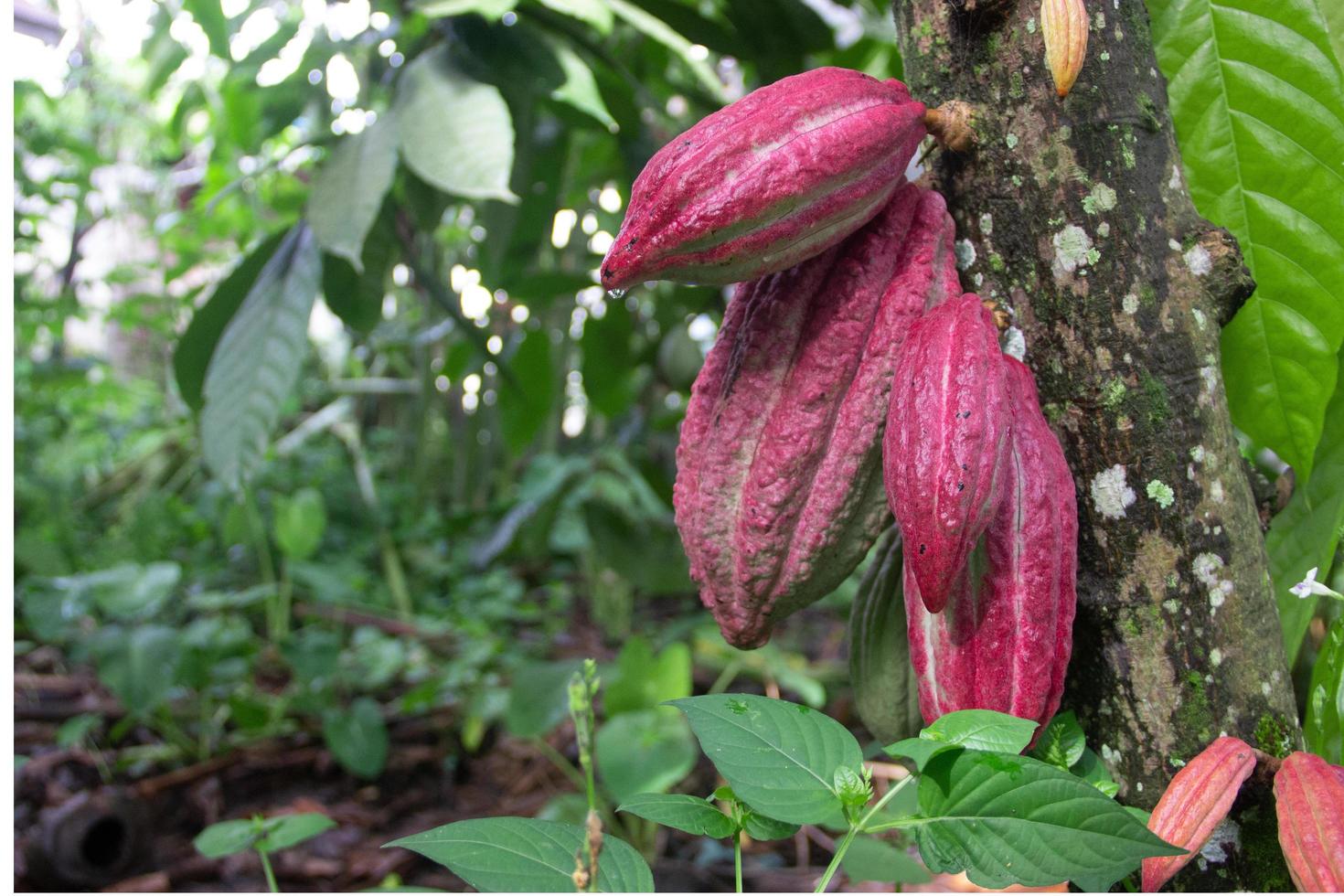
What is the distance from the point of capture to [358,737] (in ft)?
6.80

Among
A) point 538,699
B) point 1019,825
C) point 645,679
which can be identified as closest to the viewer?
point 1019,825

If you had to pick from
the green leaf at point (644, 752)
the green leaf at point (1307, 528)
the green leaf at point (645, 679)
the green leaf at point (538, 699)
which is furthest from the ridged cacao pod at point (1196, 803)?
the green leaf at point (538, 699)

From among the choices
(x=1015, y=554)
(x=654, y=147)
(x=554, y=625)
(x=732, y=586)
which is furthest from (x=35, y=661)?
(x=1015, y=554)

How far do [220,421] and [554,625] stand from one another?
1.91 m

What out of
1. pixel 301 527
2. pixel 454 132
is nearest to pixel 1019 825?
pixel 454 132

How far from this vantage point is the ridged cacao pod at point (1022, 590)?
1.94ft

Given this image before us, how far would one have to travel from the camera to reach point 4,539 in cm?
83

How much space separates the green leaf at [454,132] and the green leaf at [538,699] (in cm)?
102

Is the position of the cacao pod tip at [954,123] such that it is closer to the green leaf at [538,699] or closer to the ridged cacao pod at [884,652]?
the ridged cacao pod at [884,652]

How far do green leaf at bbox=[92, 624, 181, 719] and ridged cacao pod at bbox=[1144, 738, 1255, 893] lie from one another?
1834mm

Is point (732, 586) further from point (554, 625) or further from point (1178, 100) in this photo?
point (554, 625)

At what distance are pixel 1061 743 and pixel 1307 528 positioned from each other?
0.95 feet

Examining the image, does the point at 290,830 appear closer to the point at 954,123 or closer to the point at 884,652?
the point at 884,652

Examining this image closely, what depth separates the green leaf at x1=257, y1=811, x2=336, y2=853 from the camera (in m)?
0.84
